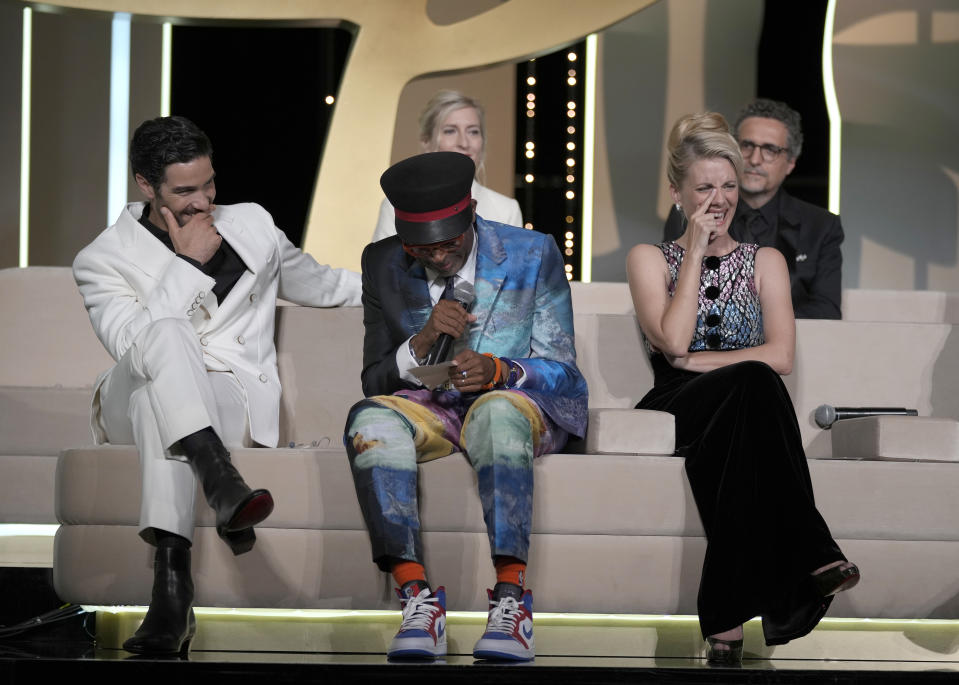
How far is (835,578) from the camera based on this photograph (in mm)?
2236

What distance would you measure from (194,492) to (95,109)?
→ 456 cm

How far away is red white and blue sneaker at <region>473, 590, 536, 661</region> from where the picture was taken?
2117mm

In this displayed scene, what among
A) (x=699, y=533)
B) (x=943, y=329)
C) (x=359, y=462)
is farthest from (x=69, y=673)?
(x=943, y=329)

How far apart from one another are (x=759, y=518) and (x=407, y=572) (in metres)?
0.69

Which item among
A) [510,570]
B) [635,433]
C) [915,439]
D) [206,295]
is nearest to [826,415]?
[915,439]

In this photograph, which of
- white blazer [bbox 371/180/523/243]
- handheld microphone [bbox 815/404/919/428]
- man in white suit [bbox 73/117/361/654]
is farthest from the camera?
white blazer [bbox 371/180/523/243]

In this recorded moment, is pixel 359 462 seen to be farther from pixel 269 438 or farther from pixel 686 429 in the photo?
pixel 686 429

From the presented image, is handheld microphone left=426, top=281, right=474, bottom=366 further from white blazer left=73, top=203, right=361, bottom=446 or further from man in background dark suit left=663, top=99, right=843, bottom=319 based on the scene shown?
man in background dark suit left=663, top=99, right=843, bottom=319

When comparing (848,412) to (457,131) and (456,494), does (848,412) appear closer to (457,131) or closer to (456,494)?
(456,494)

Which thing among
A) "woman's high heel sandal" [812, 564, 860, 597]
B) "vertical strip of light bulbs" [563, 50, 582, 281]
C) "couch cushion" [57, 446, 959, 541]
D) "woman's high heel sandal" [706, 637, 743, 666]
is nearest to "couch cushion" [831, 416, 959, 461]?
"couch cushion" [57, 446, 959, 541]

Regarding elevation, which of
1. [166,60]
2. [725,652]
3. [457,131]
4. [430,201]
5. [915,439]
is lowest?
[725,652]

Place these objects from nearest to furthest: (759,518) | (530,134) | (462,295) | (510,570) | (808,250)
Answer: (510,570), (759,518), (462,295), (808,250), (530,134)

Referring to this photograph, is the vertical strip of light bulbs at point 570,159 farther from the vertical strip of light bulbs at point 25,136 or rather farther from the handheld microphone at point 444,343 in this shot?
the handheld microphone at point 444,343

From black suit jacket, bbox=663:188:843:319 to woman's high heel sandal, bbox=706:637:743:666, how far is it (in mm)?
1529
